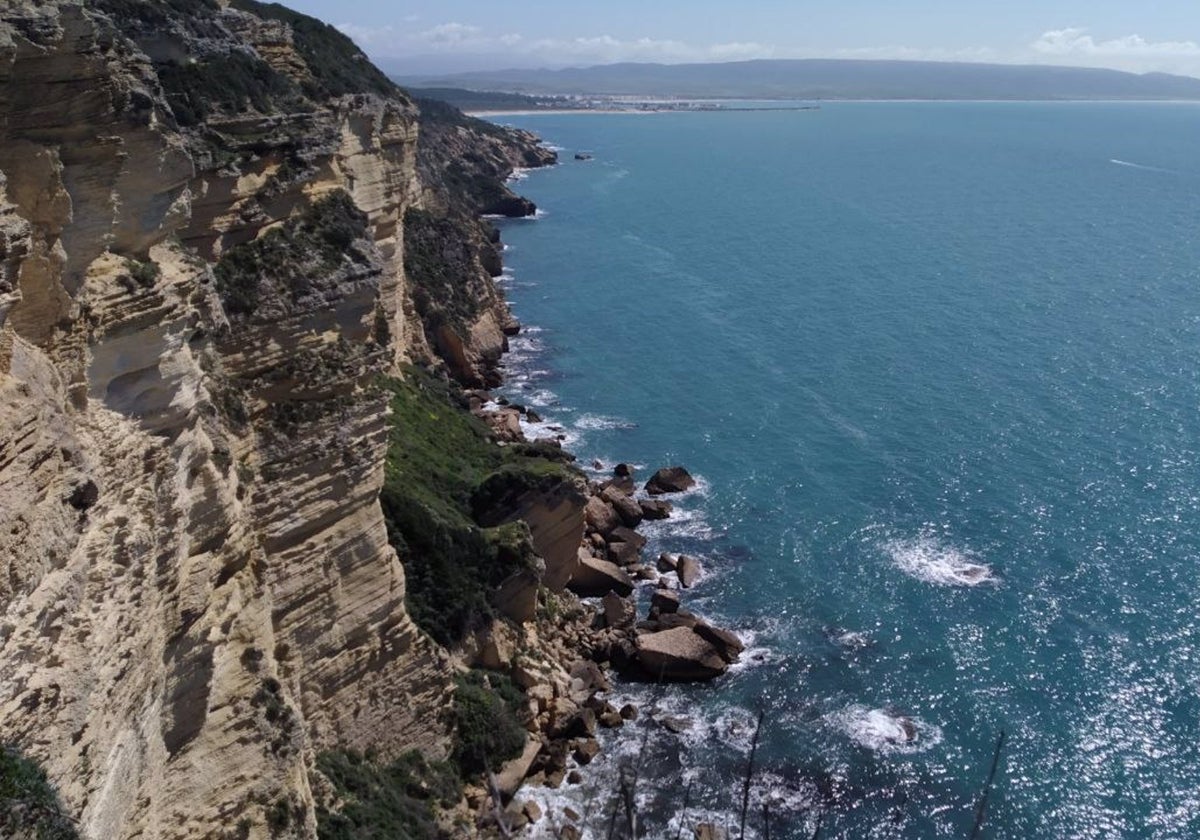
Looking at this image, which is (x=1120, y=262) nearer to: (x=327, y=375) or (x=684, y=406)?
(x=684, y=406)

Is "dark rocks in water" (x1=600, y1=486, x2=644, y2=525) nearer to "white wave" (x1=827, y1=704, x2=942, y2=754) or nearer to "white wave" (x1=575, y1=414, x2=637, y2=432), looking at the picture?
"white wave" (x1=575, y1=414, x2=637, y2=432)

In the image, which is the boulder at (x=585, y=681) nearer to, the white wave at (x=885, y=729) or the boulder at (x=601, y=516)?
the white wave at (x=885, y=729)

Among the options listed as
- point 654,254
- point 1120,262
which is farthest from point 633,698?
point 1120,262

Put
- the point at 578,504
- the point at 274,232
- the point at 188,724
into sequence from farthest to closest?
the point at 578,504, the point at 274,232, the point at 188,724

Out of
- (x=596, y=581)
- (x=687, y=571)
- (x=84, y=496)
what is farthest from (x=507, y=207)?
(x=84, y=496)

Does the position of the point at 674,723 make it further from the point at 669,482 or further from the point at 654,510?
the point at 669,482

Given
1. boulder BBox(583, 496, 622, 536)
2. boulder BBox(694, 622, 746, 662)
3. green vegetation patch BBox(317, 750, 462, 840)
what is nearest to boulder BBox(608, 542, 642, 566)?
boulder BBox(583, 496, 622, 536)
